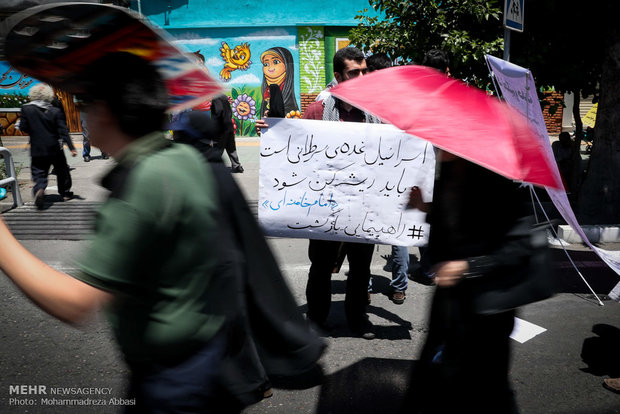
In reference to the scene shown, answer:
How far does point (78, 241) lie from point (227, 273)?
5647mm

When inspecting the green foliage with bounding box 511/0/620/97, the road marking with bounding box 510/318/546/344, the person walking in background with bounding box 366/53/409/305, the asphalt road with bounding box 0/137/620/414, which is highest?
the green foliage with bounding box 511/0/620/97

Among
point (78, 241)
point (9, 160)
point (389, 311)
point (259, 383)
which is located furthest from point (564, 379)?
point (9, 160)

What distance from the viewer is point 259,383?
145 cm

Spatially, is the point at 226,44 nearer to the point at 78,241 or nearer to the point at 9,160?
the point at 9,160

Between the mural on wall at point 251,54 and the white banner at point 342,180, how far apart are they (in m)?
13.2

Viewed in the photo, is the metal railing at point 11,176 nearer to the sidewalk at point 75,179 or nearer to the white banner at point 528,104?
the sidewalk at point 75,179

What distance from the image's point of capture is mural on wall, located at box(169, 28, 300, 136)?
655 inches

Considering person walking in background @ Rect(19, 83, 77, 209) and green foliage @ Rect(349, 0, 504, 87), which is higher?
green foliage @ Rect(349, 0, 504, 87)

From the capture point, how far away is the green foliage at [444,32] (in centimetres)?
580

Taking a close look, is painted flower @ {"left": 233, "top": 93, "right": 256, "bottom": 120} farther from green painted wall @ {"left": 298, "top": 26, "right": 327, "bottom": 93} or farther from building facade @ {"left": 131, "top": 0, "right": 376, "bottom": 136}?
green painted wall @ {"left": 298, "top": 26, "right": 327, "bottom": 93}

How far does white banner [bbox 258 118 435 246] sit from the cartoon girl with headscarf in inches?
527

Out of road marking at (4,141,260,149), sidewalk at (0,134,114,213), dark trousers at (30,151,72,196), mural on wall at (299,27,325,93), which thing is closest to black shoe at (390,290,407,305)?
sidewalk at (0,134,114,213)

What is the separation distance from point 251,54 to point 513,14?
13115 millimetres

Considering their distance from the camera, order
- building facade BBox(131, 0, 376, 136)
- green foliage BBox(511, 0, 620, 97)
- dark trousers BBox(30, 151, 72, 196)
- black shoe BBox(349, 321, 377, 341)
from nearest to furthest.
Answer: black shoe BBox(349, 321, 377, 341), green foliage BBox(511, 0, 620, 97), dark trousers BBox(30, 151, 72, 196), building facade BBox(131, 0, 376, 136)
